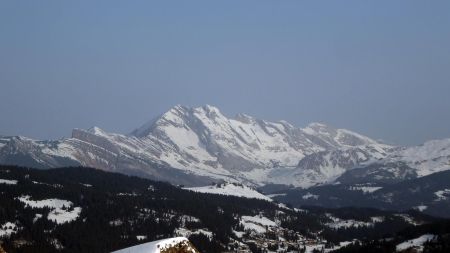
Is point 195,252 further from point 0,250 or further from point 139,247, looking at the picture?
point 0,250

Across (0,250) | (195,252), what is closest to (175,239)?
(195,252)

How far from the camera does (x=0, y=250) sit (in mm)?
64375

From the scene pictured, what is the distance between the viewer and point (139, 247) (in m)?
61.8

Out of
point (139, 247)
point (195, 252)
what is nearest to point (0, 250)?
point (139, 247)

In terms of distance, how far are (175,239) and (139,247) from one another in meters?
3.04

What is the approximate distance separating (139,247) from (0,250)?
12598 millimetres

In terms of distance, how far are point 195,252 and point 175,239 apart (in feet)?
7.21

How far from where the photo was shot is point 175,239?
204ft

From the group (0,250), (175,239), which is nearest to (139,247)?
(175,239)

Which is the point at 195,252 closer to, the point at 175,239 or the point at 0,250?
the point at 175,239

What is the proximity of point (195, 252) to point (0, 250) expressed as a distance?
55.7ft

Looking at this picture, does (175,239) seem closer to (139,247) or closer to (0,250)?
(139,247)
